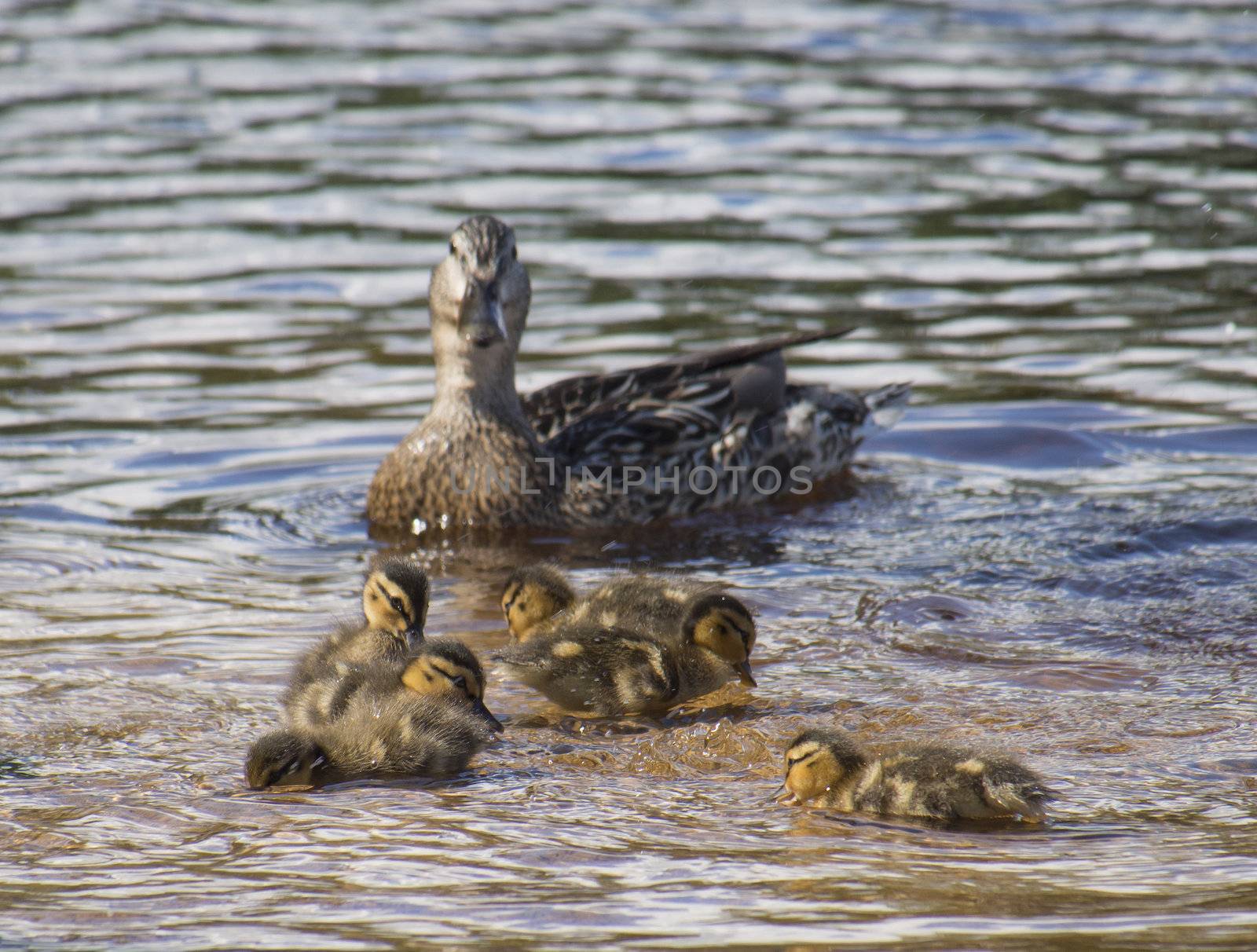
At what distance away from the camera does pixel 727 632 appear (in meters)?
5.46

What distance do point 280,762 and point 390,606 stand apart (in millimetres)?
834

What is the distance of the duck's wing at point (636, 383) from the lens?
8.43 metres

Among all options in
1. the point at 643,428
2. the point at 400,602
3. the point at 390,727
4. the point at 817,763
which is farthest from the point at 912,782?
the point at 643,428

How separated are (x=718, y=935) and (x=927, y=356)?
6490 mm

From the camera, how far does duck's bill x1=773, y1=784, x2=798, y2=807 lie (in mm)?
4668

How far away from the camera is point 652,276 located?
11.1m

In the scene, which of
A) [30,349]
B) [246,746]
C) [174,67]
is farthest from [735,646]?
[174,67]

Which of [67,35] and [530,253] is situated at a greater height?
[67,35]

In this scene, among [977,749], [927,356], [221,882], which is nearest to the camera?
[221,882]

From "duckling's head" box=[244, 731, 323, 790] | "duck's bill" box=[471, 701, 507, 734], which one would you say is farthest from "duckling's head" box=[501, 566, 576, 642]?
"duckling's head" box=[244, 731, 323, 790]

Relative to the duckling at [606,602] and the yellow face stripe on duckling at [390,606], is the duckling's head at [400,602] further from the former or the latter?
the duckling at [606,602]

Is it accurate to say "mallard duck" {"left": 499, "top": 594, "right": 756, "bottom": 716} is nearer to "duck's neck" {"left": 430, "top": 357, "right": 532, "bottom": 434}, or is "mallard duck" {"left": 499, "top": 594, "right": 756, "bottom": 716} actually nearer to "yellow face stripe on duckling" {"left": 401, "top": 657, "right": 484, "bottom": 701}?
"yellow face stripe on duckling" {"left": 401, "top": 657, "right": 484, "bottom": 701}

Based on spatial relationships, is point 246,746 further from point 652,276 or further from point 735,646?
point 652,276

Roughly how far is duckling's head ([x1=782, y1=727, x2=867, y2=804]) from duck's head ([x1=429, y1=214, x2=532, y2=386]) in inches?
141
